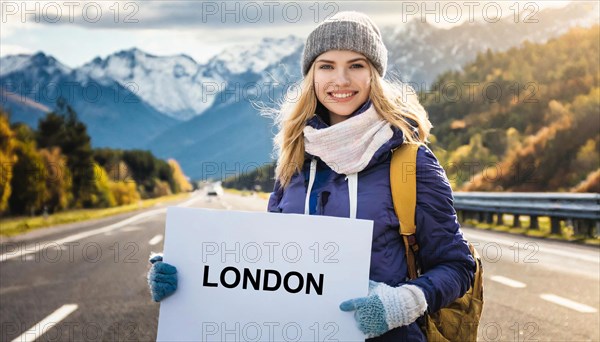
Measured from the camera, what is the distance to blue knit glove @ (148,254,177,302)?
2.65 metres

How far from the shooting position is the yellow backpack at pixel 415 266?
2.58 metres

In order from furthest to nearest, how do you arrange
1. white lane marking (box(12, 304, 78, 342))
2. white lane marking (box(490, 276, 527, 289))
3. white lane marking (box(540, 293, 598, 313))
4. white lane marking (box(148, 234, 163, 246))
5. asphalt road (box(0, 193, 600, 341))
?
white lane marking (box(148, 234, 163, 246)) < white lane marking (box(490, 276, 527, 289)) < white lane marking (box(540, 293, 598, 313)) < asphalt road (box(0, 193, 600, 341)) < white lane marking (box(12, 304, 78, 342))

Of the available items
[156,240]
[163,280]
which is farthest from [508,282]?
[156,240]

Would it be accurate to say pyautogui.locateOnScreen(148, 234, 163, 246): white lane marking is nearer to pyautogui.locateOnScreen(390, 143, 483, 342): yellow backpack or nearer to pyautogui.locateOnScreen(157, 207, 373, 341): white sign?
pyautogui.locateOnScreen(157, 207, 373, 341): white sign

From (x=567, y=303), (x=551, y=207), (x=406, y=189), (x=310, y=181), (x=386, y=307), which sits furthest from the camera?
(x=551, y=207)

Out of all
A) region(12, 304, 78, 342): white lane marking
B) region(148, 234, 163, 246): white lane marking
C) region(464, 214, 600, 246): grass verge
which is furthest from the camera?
region(148, 234, 163, 246): white lane marking

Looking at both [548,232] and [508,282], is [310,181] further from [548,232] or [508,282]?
[548,232]

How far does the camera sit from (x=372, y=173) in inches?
105

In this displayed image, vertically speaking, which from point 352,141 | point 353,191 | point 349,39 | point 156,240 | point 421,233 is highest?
point 349,39

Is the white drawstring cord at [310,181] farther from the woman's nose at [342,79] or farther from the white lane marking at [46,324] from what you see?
the white lane marking at [46,324]

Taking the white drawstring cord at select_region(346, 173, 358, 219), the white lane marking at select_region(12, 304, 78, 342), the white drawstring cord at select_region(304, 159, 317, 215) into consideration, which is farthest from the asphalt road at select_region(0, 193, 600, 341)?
the white drawstring cord at select_region(346, 173, 358, 219)

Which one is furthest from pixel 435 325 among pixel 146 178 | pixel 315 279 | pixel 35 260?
pixel 146 178

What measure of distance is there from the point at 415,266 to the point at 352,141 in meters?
0.50

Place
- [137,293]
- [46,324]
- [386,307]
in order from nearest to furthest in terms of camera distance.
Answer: [386,307] → [46,324] → [137,293]
